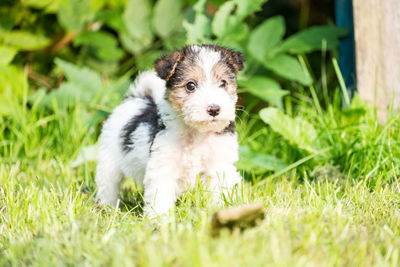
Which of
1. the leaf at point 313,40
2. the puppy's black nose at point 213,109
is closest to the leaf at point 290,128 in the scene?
the leaf at point 313,40

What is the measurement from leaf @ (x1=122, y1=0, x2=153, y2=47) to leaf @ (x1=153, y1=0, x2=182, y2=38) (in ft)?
0.37

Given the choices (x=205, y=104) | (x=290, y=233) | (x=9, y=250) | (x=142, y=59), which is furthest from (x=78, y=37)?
(x=290, y=233)

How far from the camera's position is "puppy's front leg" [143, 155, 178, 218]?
3680mm

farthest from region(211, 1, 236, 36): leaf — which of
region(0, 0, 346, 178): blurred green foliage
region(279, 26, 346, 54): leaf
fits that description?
region(279, 26, 346, 54): leaf

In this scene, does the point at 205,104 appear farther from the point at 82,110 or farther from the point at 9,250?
the point at 82,110

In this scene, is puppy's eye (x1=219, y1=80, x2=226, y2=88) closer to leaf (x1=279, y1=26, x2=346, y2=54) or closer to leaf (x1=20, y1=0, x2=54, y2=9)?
leaf (x1=279, y1=26, x2=346, y2=54)

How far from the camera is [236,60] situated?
3.98m

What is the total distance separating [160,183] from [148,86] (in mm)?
1181

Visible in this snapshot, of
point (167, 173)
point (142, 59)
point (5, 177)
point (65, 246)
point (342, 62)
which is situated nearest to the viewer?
point (65, 246)

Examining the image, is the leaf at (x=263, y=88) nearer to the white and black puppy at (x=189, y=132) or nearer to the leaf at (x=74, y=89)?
the white and black puppy at (x=189, y=132)

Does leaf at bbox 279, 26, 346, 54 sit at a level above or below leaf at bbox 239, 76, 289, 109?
above

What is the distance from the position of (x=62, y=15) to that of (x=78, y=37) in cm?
35

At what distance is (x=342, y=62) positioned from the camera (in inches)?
223

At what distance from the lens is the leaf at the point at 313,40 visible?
18.4ft
